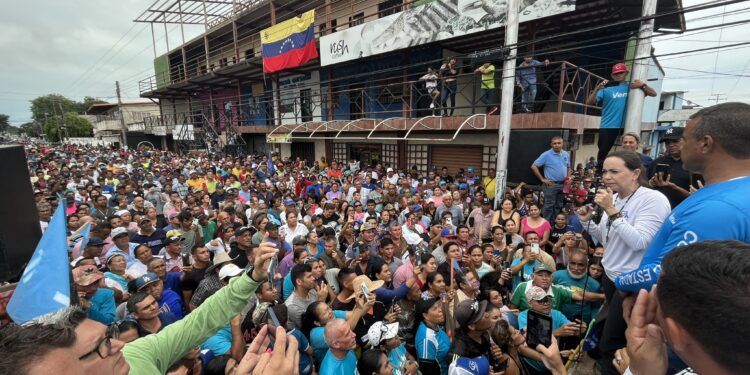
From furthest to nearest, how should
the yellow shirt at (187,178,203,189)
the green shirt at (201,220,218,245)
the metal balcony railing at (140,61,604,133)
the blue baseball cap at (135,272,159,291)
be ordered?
the yellow shirt at (187,178,203,189)
the metal balcony railing at (140,61,604,133)
the green shirt at (201,220,218,245)
the blue baseball cap at (135,272,159,291)

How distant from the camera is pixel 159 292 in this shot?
3387 millimetres

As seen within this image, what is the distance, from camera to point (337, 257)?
489cm

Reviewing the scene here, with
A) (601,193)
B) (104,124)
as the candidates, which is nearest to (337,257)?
(601,193)

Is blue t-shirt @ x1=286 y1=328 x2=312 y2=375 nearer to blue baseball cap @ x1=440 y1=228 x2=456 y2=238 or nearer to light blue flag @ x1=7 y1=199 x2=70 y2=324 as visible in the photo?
light blue flag @ x1=7 y1=199 x2=70 y2=324

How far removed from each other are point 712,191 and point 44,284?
341 cm

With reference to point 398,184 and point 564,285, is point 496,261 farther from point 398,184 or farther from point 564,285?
point 398,184

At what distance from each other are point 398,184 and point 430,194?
60.6 inches

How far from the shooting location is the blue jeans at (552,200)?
5851mm

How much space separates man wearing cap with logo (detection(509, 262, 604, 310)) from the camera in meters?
3.56

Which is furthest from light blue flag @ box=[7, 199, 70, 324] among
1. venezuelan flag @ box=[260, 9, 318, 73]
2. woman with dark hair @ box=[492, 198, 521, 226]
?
venezuelan flag @ box=[260, 9, 318, 73]

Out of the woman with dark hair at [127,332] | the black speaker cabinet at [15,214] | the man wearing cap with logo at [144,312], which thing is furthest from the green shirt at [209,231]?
the woman with dark hair at [127,332]

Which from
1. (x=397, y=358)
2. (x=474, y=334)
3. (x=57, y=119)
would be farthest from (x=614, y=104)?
→ (x=57, y=119)

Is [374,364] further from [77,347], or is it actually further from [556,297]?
[556,297]

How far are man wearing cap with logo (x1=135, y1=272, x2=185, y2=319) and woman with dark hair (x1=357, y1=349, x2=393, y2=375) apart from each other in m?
2.17
